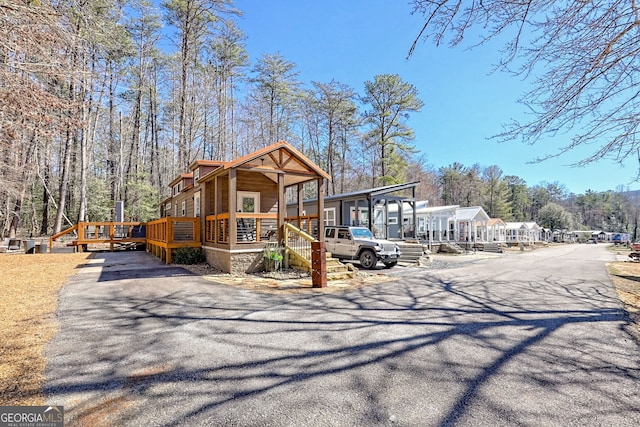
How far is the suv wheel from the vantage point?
38.3 ft

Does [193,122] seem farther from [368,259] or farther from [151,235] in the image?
[368,259]

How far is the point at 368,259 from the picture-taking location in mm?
11766

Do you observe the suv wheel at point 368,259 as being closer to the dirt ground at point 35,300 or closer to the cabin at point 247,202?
the dirt ground at point 35,300

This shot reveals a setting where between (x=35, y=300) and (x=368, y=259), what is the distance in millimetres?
9523

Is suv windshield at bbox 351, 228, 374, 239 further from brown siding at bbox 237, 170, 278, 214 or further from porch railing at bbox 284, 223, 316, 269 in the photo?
brown siding at bbox 237, 170, 278, 214

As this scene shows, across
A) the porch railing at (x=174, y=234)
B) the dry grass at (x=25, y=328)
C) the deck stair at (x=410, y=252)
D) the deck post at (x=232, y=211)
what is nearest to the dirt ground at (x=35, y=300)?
the dry grass at (x=25, y=328)

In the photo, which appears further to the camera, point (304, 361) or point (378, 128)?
point (378, 128)

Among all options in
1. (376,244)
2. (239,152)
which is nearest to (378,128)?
(239,152)

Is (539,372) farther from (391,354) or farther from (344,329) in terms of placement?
(344,329)

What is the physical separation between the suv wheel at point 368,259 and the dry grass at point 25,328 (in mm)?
9166

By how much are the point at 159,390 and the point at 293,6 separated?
36.7 ft

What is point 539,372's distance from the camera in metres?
3.14

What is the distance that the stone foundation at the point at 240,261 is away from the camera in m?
9.23

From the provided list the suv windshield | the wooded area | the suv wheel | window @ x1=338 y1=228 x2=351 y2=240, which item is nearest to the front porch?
window @ x1=338 y1=228 x2=351 y2=240
